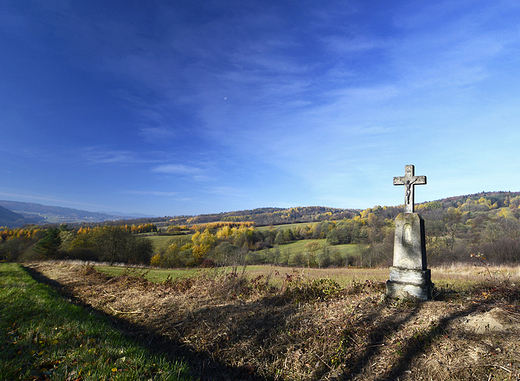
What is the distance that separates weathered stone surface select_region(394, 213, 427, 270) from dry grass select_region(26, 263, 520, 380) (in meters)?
1.11

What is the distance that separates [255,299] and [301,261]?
139ft

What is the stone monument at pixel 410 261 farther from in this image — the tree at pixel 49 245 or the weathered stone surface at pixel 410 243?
the tree at pixel 49 245

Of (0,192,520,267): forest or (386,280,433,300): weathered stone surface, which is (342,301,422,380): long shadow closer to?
(386,280,433,300): weathered stone surface

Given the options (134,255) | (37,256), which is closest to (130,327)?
(134,255)

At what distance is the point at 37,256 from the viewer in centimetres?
3784

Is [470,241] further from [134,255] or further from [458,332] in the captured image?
[134,255]

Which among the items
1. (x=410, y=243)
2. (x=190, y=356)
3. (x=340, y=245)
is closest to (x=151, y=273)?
(x=190, y=356)

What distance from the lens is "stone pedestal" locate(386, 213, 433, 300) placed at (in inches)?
273

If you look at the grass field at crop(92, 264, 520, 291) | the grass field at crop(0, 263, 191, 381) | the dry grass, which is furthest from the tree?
the grass field at crop(0, 263, 191, 381)

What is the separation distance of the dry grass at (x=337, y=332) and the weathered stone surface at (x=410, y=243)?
1.11 meters

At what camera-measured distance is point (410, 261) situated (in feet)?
23.7

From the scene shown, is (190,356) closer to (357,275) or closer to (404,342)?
(404,342)

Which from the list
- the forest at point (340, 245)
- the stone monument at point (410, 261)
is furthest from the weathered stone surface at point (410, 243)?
the forest at point (340, 245)

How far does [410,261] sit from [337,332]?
11.9 feet
